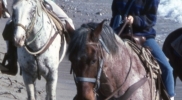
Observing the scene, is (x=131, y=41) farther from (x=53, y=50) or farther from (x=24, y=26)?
(x=53, y=50)

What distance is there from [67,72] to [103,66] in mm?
9577

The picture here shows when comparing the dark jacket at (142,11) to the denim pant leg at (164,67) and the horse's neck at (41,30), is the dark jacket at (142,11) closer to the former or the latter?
the denim pant leg at (164,67)

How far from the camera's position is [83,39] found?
6164 mm

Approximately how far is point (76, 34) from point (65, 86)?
8.35 meters

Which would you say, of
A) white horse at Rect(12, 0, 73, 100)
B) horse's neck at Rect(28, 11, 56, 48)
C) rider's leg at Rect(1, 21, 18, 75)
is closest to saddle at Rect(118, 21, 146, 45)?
white horse at Rect(12, 0, 73, 100)

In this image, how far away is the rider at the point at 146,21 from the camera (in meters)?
7.61

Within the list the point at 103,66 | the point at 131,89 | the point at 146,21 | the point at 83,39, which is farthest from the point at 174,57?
the point at 83,39

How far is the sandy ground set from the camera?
13.0 m

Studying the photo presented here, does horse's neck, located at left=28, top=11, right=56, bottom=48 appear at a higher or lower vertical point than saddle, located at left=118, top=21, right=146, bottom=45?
lower

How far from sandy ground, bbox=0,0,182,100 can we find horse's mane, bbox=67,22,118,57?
105 centimetres

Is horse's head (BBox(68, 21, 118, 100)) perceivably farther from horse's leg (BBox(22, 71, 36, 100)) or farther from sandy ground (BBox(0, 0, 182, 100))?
horse's leg (BBox(22, 71, 36, 100))

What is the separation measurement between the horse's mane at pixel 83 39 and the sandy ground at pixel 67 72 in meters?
1.05

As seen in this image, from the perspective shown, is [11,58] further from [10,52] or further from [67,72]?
[67,72]

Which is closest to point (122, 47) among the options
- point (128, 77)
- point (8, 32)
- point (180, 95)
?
point (128, 77)
